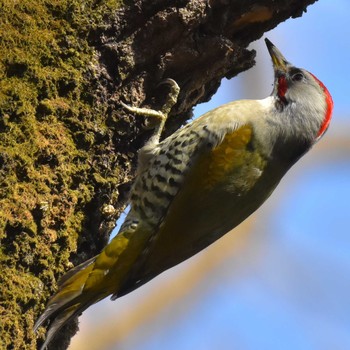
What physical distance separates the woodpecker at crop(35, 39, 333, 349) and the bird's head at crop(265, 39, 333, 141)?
8cm

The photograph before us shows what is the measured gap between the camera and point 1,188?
2439mm

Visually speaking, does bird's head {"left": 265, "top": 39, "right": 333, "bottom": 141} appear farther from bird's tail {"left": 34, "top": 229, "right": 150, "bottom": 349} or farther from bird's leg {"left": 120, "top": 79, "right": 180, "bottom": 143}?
bird's tail {"left": 34, "top": 229, "right": 150, "bottom": 349}

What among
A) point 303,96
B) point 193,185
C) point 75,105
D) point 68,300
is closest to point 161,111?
point 193,185

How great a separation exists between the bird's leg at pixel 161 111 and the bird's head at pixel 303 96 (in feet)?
2.20

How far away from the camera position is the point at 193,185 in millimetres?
3180

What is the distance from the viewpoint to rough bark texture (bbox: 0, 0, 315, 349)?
2.49m

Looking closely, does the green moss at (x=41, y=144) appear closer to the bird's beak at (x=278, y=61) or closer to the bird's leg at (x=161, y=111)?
the bird's leg at (x=161, y=111)

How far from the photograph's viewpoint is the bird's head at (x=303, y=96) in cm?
362

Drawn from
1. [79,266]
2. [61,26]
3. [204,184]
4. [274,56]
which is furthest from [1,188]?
[274,56]

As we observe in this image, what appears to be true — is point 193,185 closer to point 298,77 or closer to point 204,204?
point 204,204

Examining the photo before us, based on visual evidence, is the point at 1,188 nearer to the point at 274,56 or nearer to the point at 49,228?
the point at 49,228

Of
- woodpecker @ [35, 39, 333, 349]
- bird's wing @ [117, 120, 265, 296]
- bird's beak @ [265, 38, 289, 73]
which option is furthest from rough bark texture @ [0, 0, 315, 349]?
bird's beak @ [265, 38, 289, 73]

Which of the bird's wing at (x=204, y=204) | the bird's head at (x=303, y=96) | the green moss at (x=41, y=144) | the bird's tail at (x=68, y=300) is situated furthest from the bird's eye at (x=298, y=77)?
the bird's tail at (x=68, y=300)

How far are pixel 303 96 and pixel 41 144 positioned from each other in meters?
1.69
